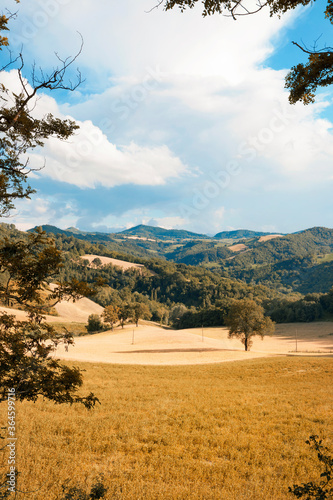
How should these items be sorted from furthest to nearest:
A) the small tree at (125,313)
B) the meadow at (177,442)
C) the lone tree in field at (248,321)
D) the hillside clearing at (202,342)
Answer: the small tree at (125,313) < the hillside clearing at (202,342) < the lone tree in field at (248,321) < the meadow at (177,442)

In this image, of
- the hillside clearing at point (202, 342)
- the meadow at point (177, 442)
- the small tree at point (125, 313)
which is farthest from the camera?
the small tree at point (125, 313)

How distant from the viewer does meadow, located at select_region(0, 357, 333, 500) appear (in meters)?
7.25

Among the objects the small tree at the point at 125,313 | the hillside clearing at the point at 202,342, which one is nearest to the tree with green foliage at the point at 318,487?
the hillside clearing at the point at 202,342

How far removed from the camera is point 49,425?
11.2 m

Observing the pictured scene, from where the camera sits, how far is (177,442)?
10.2 meters

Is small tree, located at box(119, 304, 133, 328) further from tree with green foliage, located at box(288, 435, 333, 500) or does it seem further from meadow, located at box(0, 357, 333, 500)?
tree with green foliage, located at box(288, 435, 333, 500)

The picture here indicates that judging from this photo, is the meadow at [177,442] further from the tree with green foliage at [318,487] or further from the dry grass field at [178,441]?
the tree with green foliage at [318,487]

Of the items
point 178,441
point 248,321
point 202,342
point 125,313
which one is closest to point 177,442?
point 178,441

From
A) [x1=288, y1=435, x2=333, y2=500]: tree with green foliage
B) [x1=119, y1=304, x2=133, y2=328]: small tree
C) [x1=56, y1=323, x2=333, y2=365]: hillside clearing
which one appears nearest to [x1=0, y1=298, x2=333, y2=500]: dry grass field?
[x1=288, y1=435, x2=333, y2=500]: tree with green foliage


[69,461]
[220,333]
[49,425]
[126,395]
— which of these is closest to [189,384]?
[126,395]

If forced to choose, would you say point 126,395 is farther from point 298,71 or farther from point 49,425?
point 298,71

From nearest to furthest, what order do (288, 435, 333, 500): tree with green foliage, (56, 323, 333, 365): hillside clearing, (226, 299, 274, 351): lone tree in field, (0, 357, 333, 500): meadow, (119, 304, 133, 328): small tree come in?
(288, 435, 333, 500): tree with green foliage
(0, 357, 333, 500): meadow
(226, 299, 274, 351): lone tree in field
(56, 323, 333, 365): hillside clearing
(119, 304, 133, 328): small tree

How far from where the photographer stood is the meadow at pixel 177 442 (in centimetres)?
725

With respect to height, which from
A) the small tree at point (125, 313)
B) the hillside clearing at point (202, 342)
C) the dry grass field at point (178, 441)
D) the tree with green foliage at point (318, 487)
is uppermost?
the tree with green foliage at point (318, 487)
